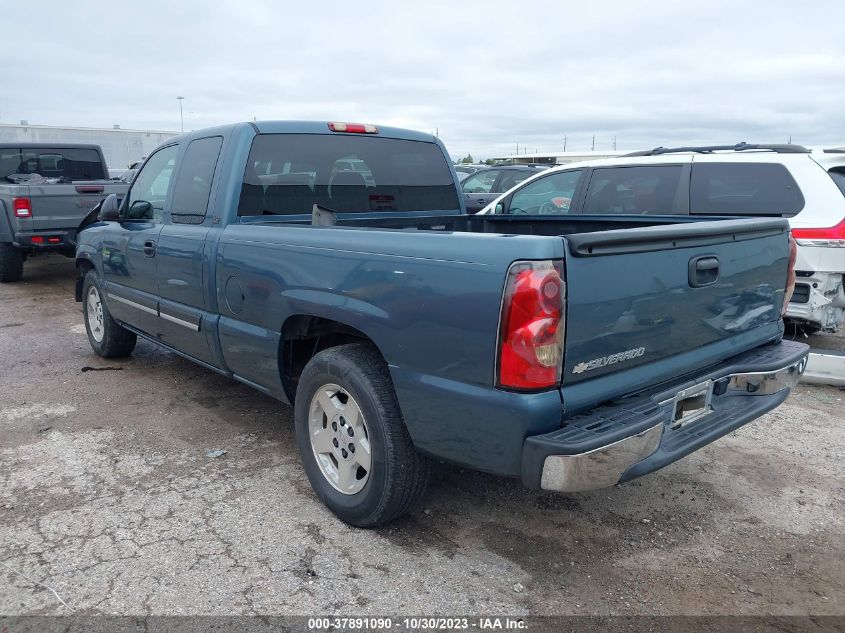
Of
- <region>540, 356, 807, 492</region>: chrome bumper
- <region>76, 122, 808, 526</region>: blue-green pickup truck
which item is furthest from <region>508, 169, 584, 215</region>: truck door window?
<region>540, 356, 807, 492</region>: chrome bumper

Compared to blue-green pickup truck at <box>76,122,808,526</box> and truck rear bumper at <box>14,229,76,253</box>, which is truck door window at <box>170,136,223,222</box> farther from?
truck rear bumper at <box>14,229,76,253</box>

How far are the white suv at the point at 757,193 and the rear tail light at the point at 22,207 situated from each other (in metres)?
6.93

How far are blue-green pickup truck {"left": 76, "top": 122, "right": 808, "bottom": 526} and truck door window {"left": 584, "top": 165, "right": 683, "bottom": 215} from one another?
84.5 inches

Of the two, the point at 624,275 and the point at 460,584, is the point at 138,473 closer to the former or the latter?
the point at 460,584

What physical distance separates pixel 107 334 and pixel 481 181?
28.0 ft

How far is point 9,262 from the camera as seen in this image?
10.0 metres

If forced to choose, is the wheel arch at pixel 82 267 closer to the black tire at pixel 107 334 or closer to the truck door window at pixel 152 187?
the black tire at pixel 107 334

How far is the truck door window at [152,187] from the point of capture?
15.3 feet

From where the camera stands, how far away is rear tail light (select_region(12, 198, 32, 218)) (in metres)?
9.07

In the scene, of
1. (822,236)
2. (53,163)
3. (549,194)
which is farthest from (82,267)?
(53,163)

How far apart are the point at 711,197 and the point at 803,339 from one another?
1.73 metres

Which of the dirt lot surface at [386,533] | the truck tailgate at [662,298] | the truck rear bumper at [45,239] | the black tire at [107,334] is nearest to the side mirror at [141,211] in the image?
the black tire at [107,334]

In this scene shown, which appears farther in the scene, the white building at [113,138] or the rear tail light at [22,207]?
the white building at [113,138]

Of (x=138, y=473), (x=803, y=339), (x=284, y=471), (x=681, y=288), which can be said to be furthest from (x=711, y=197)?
(x=138, y=473)
